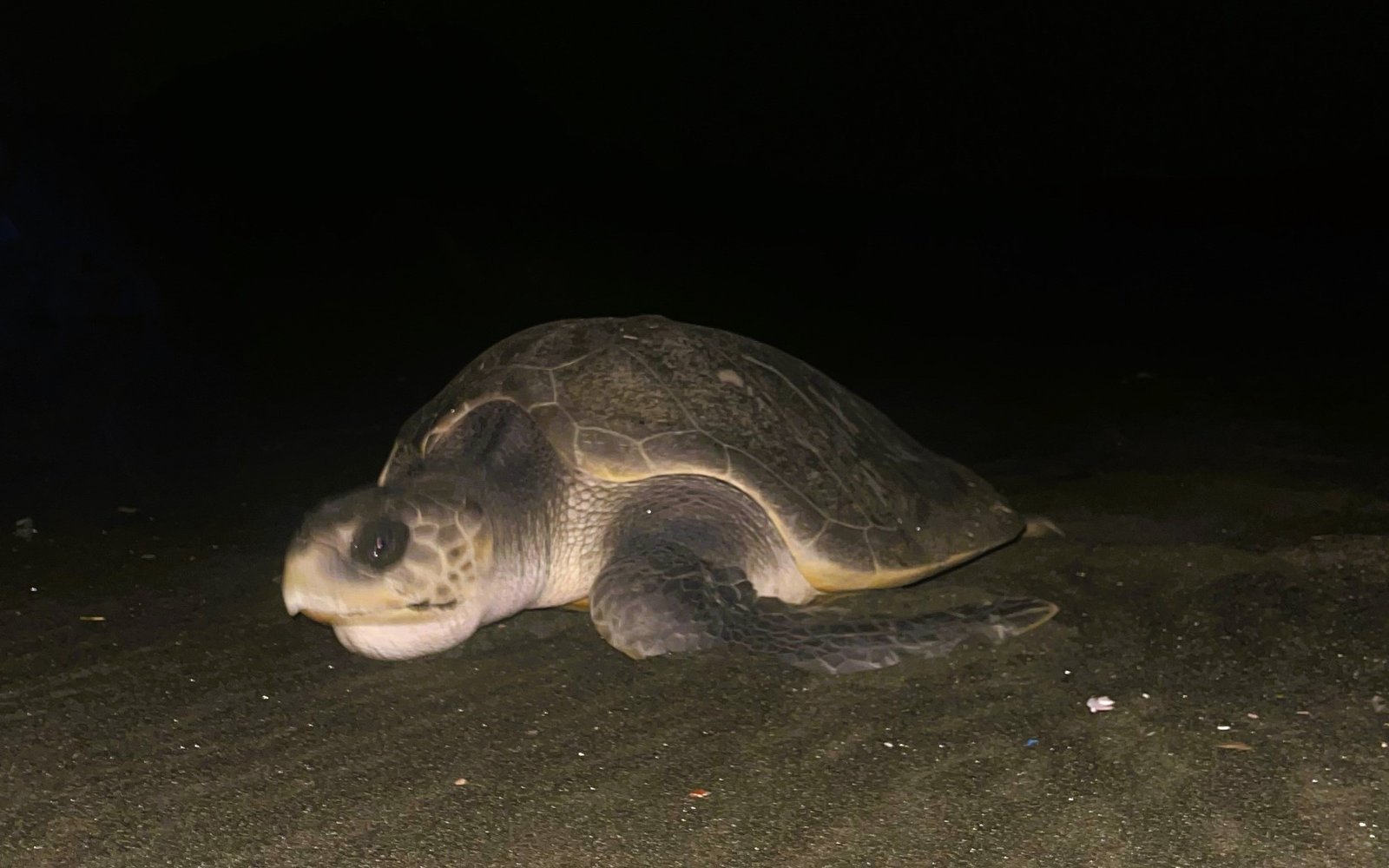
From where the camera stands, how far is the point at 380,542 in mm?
2473

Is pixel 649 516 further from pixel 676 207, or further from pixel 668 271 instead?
pixel 676 207

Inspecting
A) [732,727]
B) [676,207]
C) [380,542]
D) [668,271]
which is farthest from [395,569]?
[676,207]

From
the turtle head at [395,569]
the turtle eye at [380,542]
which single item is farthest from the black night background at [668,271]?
the turtle eye at [380,542]

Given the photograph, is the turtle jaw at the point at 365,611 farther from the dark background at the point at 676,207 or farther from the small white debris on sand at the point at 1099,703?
the dark background at the point at 676,207

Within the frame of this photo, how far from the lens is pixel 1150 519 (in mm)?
3553

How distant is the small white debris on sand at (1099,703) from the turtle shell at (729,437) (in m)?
0.77

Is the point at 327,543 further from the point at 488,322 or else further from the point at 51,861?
the point at 488,322

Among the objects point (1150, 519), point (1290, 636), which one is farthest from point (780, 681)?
point (1150, 519)

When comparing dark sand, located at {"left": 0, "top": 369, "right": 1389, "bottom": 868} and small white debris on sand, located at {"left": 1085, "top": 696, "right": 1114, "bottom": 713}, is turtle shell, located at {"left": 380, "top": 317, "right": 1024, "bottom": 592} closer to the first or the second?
dark sand, located at {"left": 0, "top": 369, "right": 1389, "bottom": 868}

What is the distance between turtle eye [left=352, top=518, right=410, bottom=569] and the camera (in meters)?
2.46

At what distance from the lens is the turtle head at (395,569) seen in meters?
2.42

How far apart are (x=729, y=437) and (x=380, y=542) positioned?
0.90 meters

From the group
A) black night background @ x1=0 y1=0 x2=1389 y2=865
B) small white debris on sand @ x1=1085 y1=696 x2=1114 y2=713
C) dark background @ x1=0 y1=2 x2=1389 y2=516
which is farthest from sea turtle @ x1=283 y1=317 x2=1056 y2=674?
dark background @ x1=0 y1=2 x2=1389 y2=516

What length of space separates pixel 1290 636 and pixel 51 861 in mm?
2279
